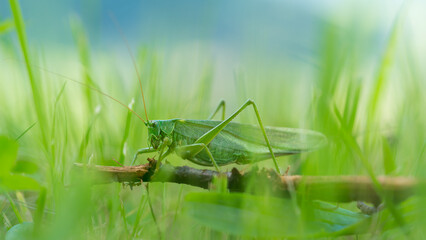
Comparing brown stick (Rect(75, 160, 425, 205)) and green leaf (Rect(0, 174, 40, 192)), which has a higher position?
brown stick (Rect(75, 160, 425, 205))

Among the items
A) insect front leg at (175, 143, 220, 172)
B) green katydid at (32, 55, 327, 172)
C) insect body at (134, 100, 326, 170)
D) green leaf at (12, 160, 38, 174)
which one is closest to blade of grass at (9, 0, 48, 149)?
green leaf at (12, 160, 38, 174)

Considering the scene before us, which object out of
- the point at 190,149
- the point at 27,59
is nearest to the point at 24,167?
the point at 27,59

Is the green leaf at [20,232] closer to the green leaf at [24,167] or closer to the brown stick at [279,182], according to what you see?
the brown stick at [279,182]

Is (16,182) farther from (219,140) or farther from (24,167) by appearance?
(219,140)

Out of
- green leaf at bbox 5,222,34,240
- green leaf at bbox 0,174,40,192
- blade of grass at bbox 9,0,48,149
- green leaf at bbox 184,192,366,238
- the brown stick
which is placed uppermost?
blade of grass at bbox 9,0,48,149

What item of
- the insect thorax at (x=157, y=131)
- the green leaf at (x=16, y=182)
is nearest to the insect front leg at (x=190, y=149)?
the insect thorax at (x=157, y=131)

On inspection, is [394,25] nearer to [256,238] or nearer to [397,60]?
[397,60]

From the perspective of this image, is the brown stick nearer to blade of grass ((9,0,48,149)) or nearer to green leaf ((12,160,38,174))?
blade of grass ((9,0,48,149))
